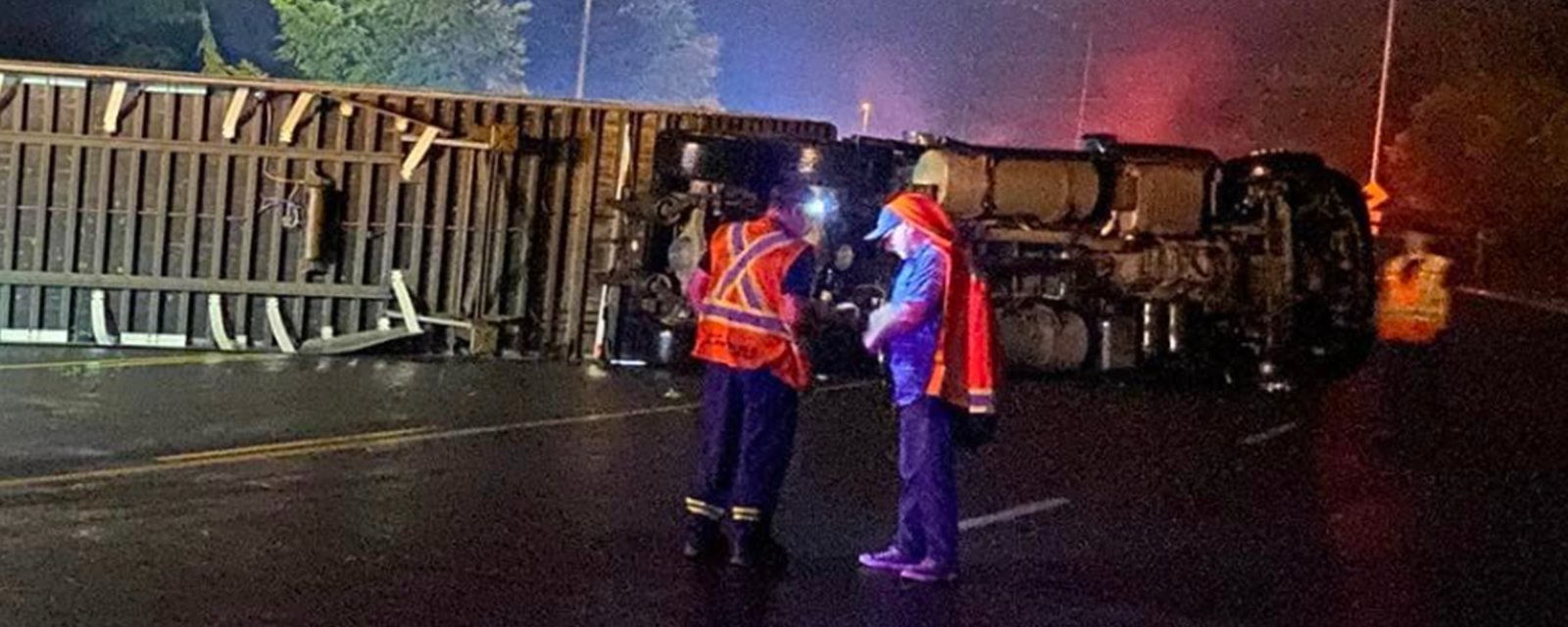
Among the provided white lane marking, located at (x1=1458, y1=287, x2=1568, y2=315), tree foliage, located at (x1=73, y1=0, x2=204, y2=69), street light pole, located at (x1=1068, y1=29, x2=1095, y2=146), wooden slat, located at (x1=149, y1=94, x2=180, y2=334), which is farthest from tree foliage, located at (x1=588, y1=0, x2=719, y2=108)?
wooden slat, located at (x1=149, y1=94, x2=180, y2=334)

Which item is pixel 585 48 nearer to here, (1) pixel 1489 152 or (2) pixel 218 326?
(1) pixel 1489 152

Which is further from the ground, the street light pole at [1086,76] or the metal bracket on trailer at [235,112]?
the street light pole at [1086,76]

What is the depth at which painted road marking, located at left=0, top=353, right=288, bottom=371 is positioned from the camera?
14.4 meters

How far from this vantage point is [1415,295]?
13.0 metres

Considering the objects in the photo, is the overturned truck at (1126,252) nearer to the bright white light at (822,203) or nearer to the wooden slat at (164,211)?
the bright white light at (822,203)

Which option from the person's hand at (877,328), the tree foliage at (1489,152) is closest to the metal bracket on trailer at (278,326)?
the person's hand at (877,328)

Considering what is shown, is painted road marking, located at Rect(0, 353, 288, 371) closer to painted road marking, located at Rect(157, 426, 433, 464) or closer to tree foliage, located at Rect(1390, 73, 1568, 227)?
painted road marking, located at Rect(157, 426, 433, 464)

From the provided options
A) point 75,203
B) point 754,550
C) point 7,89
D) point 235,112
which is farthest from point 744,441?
point 7,89

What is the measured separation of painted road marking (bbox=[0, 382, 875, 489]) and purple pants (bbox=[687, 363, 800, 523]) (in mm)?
3502

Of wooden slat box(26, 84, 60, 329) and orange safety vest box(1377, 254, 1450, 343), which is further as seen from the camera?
wooden slat box(26, 84, 60, 329)

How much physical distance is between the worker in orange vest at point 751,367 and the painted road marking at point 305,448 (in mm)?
3491

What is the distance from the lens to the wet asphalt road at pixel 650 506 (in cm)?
764

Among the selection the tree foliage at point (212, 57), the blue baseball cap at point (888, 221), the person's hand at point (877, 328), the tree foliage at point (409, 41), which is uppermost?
the tree foliage at point (409, 41)

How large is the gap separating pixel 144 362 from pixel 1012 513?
823 centimetres
